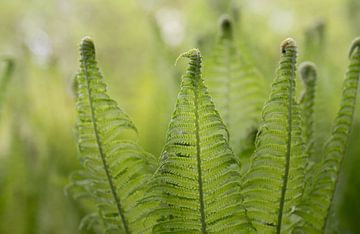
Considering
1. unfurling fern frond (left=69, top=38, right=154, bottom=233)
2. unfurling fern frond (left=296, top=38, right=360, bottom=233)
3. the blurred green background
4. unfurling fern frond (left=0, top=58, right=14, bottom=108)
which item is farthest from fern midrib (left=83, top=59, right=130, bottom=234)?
unfurling fern frond (left=0, top=58, right=14, bottom=108)

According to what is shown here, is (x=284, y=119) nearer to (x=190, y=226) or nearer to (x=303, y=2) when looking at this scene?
(x=190, y=226)

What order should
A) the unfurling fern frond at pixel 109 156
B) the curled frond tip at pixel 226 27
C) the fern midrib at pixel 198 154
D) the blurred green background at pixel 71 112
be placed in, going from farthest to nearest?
the blurred green background at pixel 71 112
the curled frond tip at pixel 226 27
the unfurling fern frond at pixel 109 156
the fern midrib at pixel 198 154

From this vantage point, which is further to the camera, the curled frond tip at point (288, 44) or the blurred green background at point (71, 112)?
the blurred green background at point (71, 112)

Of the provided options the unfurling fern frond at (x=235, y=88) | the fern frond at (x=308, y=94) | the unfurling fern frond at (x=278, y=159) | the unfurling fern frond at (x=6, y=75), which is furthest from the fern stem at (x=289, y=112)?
the unfurling fern frond at (x=6, y=75)

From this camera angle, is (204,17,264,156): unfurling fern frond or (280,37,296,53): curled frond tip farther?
(204,17,264,156): unfurling fern frond

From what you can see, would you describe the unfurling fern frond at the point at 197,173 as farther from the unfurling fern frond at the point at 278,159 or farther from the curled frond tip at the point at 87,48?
the curled frond tip at the point at 87,48

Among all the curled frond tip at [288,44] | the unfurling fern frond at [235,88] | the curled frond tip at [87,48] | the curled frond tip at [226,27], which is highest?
the curled frond tip at [226,27]

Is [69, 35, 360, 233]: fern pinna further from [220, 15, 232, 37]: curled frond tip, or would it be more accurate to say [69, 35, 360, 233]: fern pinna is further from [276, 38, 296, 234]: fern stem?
[220, 15, 232, 37]: curled frond tip

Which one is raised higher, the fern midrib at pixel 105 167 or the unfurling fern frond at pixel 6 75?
the unfurling fern frond at pixel 6 75
